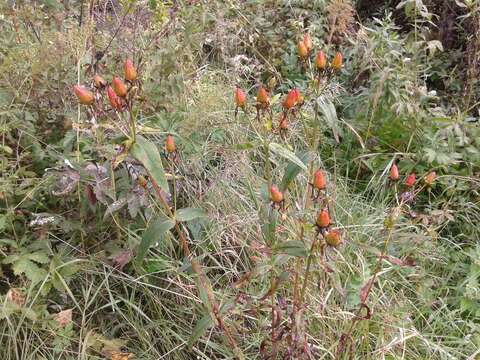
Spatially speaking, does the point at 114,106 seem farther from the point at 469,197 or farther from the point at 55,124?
the point at 469,197

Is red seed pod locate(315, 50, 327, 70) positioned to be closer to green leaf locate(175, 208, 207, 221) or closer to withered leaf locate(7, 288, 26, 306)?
green leaf locate(175, 208, 207, 221)

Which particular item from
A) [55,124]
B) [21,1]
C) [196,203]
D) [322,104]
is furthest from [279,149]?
[21,1]

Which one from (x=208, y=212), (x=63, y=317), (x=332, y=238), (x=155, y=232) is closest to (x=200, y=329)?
(x=155, y=232)

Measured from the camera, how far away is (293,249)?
1199mm

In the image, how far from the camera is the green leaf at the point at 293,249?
1179 mm

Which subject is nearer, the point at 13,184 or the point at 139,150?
the point at 139,150

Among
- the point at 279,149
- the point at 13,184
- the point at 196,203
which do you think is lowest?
the point at 196,203

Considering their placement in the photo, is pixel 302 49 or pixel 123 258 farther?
pixel 123 258

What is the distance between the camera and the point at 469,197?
7.42 ft

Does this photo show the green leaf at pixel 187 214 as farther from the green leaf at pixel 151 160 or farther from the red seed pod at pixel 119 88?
the red seed pod at pixel 119 88

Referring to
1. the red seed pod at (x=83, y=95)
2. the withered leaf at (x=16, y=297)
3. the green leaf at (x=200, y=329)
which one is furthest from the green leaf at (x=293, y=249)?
the withered leaf at (x=16, y=297)

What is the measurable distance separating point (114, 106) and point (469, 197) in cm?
170

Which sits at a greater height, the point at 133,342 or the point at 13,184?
the point at 13,184

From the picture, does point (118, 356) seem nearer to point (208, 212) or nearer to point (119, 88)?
point (208, 212)
